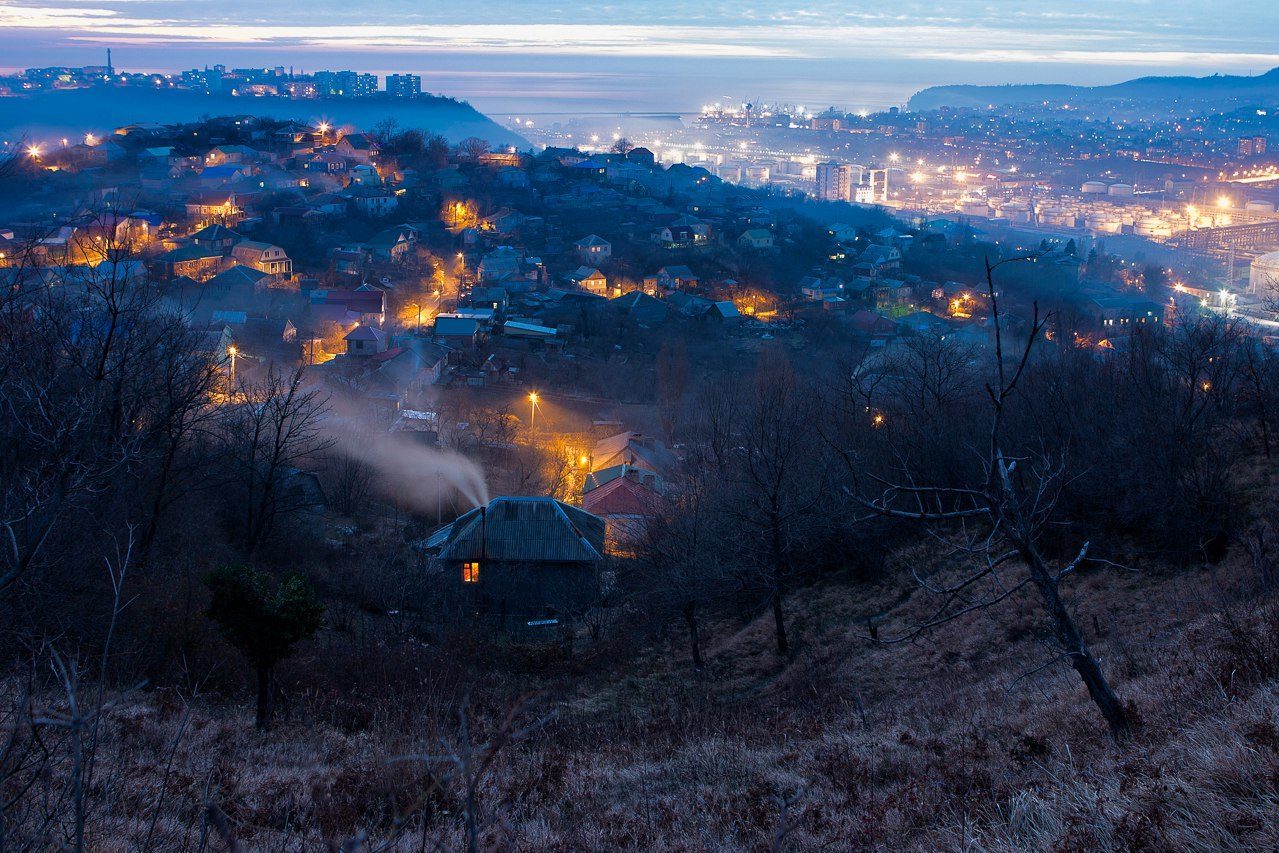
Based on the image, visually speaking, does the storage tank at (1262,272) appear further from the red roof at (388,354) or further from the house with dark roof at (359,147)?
the house with dark roof at (359,147)

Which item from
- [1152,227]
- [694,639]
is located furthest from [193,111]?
[694,639]

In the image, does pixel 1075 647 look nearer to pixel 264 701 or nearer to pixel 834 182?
pixel 264 701

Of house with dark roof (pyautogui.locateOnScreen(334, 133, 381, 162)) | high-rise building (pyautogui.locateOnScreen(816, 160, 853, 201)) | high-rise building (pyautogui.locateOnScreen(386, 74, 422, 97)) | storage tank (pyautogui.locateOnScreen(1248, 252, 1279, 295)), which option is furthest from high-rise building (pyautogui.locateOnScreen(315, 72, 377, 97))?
storage tank (pyautogui.locateOnScreen(1248, 252, 1279, 295))

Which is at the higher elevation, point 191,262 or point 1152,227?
point 1152,227

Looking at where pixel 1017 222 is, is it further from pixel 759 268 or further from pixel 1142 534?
pixel 1142 534

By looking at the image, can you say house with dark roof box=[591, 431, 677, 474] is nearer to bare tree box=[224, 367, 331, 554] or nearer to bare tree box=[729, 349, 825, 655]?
bare tree box=[729, 349, 825, 655]

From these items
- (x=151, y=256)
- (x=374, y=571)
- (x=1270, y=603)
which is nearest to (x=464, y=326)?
(x=151, y=256)

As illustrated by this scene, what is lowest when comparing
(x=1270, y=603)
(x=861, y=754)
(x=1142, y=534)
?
(x=1142, y=534)
